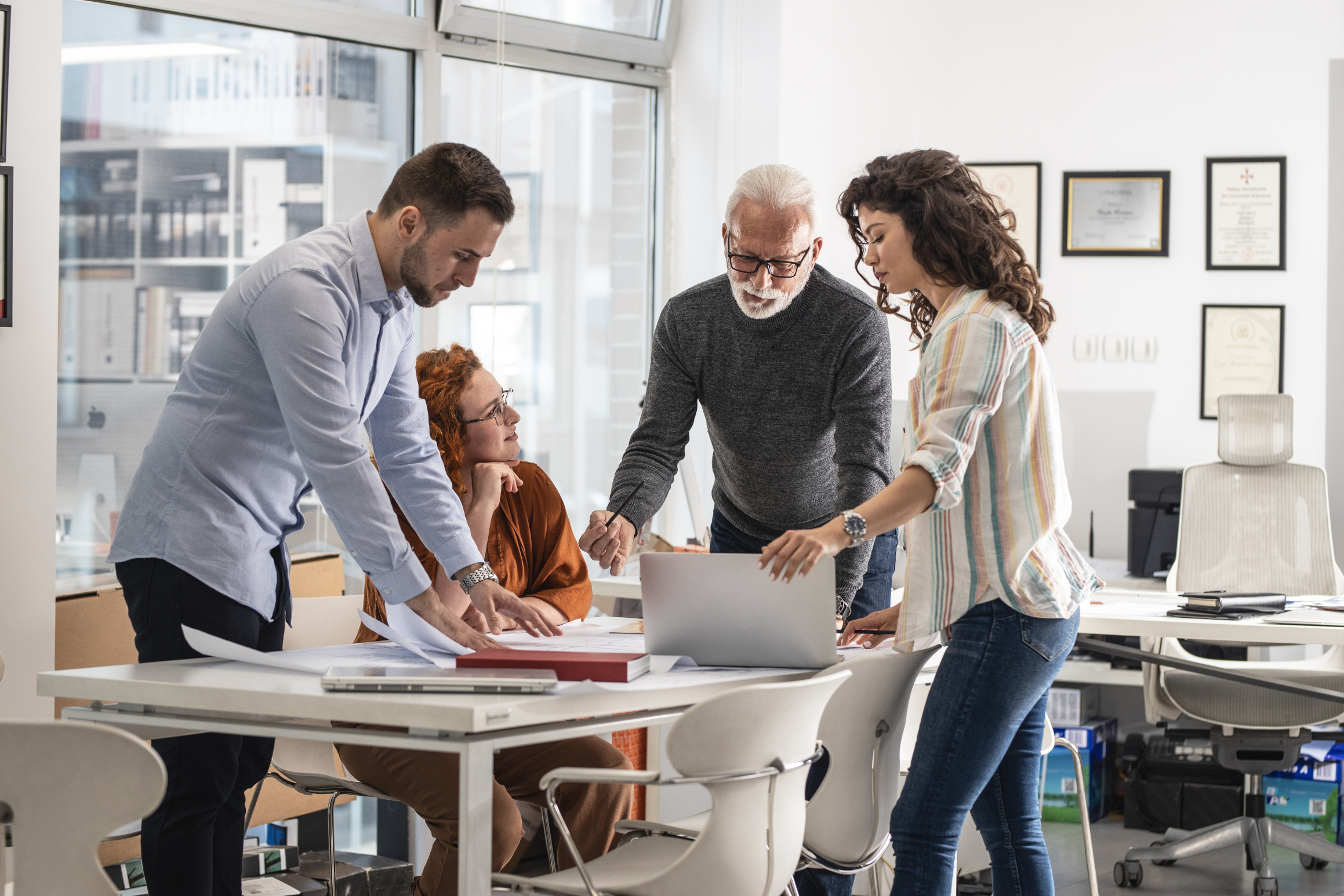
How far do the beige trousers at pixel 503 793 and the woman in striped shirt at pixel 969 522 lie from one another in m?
0.73

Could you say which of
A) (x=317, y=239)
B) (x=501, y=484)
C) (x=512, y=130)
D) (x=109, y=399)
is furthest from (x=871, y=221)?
(x=512, y=130)

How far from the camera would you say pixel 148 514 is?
191 cm

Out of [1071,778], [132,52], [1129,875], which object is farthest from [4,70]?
[1071,778]

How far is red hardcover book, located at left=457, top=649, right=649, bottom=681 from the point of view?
1.73 metres

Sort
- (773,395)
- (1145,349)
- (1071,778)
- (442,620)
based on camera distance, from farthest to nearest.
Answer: (1145,349) → (1071,778) → (773,395) → (442,620)

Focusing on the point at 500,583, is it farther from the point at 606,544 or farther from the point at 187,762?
the point at 187,762

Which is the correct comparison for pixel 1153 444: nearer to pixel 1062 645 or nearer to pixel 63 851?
pixel 1062 645

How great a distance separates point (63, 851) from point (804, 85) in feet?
13.3

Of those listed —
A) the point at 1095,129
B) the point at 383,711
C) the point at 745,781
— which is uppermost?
the point at 1095,129

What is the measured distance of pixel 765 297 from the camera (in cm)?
237

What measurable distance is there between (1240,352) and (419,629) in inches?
153

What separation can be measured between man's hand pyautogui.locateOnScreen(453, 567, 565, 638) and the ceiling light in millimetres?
2276

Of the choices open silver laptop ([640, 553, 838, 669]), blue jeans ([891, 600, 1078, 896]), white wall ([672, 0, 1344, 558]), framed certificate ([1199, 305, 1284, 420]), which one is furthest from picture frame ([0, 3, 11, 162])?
framed certificate ([1199, 305, 1284, 420])

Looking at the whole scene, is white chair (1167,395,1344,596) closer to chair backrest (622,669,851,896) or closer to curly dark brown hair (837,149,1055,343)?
curly dark brown hair (837,149,1055,343)
